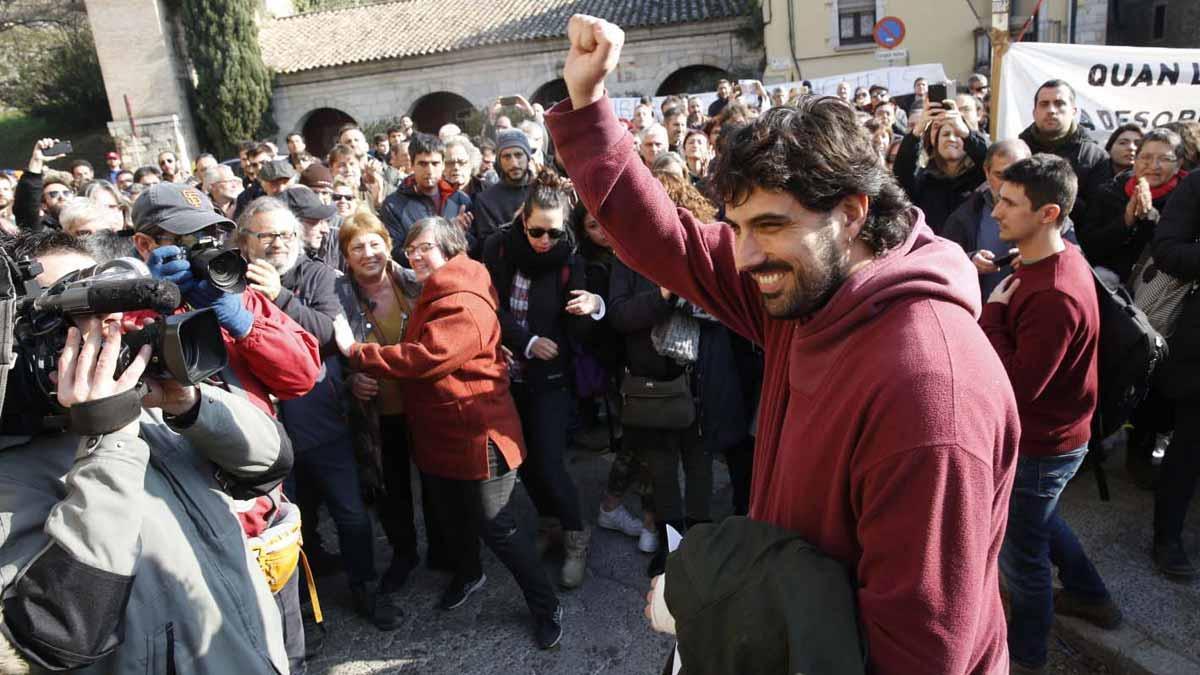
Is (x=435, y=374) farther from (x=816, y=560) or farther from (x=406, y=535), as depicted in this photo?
(x=816, y=560)

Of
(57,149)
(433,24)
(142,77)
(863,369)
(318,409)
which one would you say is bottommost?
(318,409)

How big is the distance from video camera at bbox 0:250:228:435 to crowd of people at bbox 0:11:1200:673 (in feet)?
0.20

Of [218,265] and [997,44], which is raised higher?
[997,44]

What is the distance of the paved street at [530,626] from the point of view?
3.11 metres

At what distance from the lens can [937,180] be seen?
178 inches

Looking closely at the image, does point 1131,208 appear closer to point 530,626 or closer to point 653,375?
point 653,375

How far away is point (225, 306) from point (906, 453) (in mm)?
1969

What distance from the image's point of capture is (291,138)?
892 centimetres

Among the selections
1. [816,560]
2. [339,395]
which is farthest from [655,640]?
[816,560]

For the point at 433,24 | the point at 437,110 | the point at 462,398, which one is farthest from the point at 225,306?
the point at 437,110

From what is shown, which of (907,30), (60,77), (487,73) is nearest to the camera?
(907,30)

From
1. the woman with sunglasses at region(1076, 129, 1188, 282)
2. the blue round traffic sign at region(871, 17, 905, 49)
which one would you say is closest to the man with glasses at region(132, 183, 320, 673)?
the woman with sunglasses at region(1076, 129, 1188, 282)

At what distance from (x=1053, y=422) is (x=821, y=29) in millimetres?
19971

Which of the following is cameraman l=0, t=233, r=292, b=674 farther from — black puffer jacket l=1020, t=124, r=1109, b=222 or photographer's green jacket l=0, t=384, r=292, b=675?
black puffer jacket l=1020, t=124, r=1109, b=222
